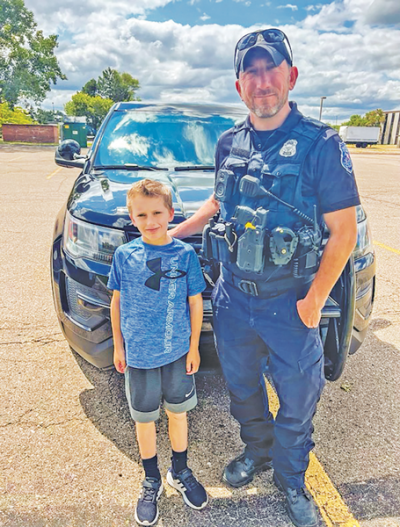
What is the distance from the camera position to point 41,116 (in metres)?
58.7

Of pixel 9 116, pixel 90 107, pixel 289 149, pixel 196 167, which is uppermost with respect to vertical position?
pixel 90 107

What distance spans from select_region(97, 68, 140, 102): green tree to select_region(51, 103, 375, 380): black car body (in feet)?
303

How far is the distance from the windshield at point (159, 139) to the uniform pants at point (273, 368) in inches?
68.0

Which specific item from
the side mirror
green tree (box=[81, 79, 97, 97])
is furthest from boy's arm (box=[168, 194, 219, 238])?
green tree (box=[81, 79, 97, 97])

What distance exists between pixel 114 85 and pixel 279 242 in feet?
319

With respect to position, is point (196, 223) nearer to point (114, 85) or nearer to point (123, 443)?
point (123, 443)

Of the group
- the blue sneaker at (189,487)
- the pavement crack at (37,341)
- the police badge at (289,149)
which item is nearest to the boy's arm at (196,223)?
the police badge at (289,149)

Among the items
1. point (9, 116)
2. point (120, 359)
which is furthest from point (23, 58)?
point (120, 359)

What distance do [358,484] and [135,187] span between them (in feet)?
5.50

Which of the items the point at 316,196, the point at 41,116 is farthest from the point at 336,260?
the point at 41,116

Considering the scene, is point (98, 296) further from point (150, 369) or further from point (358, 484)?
point (358, 484)

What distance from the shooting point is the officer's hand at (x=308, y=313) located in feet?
5.43

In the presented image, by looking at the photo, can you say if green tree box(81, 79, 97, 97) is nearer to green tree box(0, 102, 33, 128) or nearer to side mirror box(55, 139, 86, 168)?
green tree box(0, 102, 33, 128)

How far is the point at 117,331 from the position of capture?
1.87 meters
